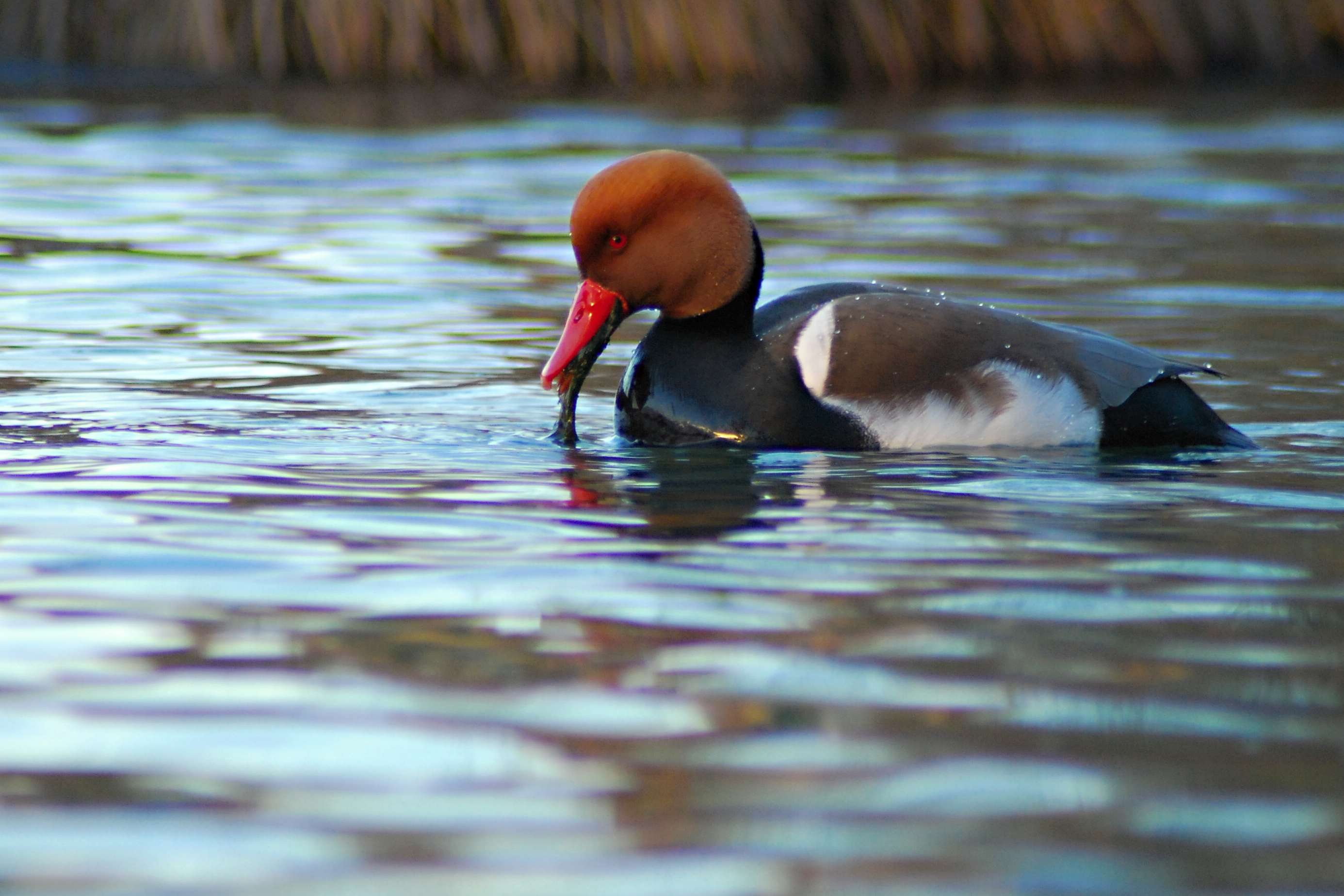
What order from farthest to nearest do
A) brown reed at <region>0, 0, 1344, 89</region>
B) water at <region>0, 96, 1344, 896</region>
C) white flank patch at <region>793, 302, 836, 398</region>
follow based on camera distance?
brown reed at <region>0, 0, 1344, 89</region> < white flank patch at <region>793, 302, 836, 398</region> < water at <region>0, 96, 1344, 896</region>

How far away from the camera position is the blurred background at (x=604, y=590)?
7.52 feet

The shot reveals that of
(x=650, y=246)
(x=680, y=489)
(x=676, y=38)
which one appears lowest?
(x=680, y=489)

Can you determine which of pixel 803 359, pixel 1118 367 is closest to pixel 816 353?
pixel 803 359

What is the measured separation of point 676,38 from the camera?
47.1 ft

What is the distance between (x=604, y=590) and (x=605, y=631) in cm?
27

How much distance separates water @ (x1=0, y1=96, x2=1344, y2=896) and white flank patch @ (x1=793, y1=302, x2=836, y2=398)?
0.62 feet

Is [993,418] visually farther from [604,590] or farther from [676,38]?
[676,38]

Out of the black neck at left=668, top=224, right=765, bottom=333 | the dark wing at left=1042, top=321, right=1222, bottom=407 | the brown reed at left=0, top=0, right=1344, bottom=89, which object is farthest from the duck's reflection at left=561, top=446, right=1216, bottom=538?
the brown reed at left=0, top=0, right=1344, bottom=89

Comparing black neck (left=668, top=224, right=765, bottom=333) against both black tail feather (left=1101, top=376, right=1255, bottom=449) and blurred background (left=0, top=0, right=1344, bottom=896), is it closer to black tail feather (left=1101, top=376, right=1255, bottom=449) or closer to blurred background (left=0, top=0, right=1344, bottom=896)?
blurred background (left=0, top=0, right=1344, bottom=896)

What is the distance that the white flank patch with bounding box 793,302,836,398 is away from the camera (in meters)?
4.85

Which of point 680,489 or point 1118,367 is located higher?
point 1118,367

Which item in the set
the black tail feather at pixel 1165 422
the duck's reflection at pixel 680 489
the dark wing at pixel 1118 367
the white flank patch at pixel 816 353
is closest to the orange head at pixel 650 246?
the white flank patch at pixel 816 353

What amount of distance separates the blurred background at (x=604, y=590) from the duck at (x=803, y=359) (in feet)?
0.34

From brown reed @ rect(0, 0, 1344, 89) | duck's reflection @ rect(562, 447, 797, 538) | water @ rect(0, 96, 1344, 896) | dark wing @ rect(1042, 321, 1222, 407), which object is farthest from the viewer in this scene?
brown reed @ rect(0, 0, 1344, 89)
